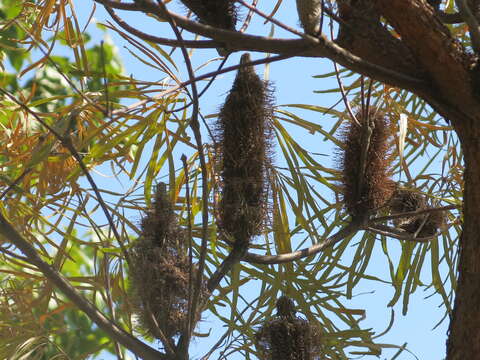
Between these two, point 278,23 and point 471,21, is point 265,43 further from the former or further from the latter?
point 471,21

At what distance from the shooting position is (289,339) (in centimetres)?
67

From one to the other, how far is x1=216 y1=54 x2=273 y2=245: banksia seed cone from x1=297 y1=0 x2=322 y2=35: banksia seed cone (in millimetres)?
108

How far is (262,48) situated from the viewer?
55 cm

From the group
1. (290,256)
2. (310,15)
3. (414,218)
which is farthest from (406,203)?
(310,15)

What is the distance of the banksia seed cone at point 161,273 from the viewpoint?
60 centimetres

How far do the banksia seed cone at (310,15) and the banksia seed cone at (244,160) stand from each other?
108 mm

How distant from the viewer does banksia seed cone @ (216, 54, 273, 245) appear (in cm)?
65

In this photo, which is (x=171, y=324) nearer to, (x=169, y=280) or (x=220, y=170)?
(x=169, y=280)

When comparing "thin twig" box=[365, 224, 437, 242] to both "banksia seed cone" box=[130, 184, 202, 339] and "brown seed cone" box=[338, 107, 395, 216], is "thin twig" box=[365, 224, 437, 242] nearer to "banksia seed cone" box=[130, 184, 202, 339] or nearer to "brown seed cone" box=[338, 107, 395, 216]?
"brown seed cone" box=[338, 107, 395, 216]

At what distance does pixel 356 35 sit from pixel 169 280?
0.84ft

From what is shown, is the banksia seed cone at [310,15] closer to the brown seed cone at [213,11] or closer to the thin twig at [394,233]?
the brown seed cone at [213,11]

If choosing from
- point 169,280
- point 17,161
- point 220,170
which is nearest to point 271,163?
point 220,170

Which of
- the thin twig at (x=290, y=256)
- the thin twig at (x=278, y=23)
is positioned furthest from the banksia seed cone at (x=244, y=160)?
the thin twig at (x=278, y=23)

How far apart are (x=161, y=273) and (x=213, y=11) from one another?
215 mm
